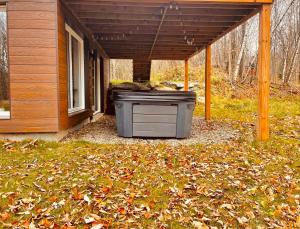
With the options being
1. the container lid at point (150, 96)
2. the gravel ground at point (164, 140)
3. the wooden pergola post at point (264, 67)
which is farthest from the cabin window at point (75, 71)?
the wooden pergola post at point (264, 67)

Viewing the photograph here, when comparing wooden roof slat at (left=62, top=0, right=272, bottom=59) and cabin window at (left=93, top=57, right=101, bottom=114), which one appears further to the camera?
cabin window at (left=93, top=57, right=101, bottom=114)

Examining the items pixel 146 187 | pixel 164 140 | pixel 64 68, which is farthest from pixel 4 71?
pixel 146 187

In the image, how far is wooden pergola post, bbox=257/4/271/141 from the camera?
6.02m

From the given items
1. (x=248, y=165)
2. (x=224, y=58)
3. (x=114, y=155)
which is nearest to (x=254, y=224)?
(x=248, y=165)

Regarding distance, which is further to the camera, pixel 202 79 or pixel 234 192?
pixel 202 79

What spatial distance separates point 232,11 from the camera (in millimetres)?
6734

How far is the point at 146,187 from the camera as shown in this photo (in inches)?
151

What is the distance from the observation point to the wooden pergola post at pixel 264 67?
6020 millimetres

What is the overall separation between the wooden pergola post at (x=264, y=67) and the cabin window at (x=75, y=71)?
3970mm

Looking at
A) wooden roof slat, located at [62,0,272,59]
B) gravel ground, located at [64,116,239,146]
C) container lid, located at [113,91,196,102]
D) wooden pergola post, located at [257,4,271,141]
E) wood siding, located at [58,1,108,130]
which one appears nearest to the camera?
wood siding, located at [58,1,108,130]

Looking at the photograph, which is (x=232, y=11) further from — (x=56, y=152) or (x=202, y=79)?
(x=202, y=79)

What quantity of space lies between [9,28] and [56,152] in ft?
7.87

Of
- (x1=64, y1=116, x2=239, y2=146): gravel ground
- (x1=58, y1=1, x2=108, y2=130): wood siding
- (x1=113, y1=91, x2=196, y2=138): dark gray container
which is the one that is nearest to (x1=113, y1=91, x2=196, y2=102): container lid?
(x1=113, y1=91, x2=196, y2=138): dark gray container

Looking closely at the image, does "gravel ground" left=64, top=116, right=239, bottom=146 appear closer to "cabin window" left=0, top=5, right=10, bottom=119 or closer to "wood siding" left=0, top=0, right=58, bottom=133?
"wood siding" left=0, top=0, right=58, bottom=133
